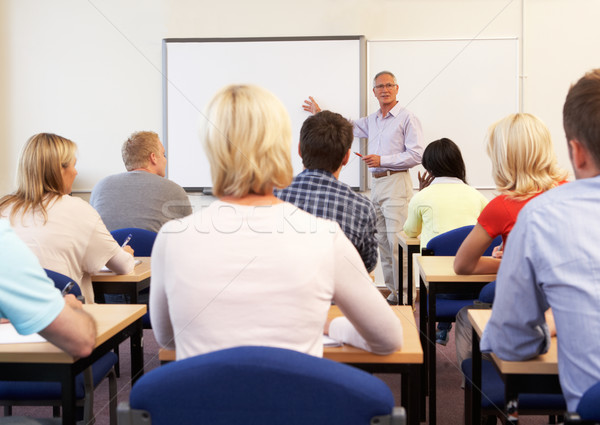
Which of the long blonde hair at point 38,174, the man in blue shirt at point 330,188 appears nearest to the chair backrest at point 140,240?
the long blonde hair at point 38,174

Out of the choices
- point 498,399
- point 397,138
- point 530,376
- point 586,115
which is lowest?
point 498,399

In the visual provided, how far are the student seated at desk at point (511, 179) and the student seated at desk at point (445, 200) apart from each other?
102 cm

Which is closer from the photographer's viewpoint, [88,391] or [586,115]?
[586,115]

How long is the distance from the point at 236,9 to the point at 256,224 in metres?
4.37

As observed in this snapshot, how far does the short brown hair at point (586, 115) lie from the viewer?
1.21m

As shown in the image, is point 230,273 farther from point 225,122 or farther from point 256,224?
point 225,122

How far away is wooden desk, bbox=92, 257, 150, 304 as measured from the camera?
2.46 metres

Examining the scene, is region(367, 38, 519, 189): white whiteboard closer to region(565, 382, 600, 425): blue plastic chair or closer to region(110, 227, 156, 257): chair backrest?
region(110, 227, 156, 257): chair backrest

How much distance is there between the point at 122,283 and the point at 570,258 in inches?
71.7

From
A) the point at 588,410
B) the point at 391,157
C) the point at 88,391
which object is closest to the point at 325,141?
the point at 88,391

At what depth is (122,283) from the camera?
8.15 feet

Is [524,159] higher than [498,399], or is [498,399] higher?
[524,159]

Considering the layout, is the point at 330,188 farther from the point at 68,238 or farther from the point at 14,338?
the point at 14,338

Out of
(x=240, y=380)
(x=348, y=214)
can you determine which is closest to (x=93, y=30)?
(x=348, y=214)
